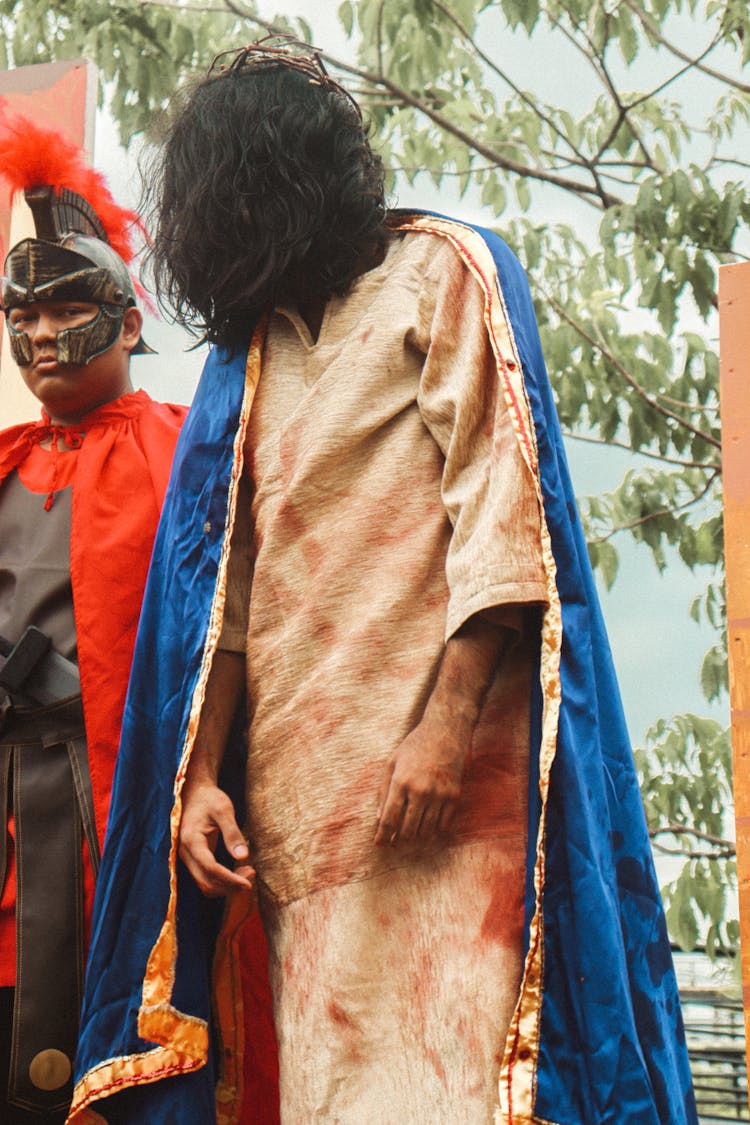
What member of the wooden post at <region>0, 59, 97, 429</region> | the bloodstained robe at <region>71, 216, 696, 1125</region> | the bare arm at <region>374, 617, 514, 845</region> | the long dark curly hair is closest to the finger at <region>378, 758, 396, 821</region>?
the bare arm at <region>374, 617, 514, 845</region>

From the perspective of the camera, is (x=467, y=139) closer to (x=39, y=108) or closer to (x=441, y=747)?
(x=39, y=108)

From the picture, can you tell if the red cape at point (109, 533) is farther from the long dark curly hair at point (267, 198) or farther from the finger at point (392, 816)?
the finger at point (392, 816)

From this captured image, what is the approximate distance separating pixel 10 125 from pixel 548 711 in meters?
1.92

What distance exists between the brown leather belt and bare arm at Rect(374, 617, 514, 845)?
903 mm

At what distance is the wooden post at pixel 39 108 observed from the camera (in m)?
3.89

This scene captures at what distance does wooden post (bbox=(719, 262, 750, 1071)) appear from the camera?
7.83 ft

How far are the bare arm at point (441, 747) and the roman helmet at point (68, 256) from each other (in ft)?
4.31

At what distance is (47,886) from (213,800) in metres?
0.64

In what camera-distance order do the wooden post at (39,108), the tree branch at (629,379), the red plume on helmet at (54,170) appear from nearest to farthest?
1. the red plume on helmet at (54,170)
2. the wooden post at (39,108)
3. the tree branch at (629,379)

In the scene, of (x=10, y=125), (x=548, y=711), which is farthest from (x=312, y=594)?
(x=10, y=125)

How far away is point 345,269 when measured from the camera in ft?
7.80

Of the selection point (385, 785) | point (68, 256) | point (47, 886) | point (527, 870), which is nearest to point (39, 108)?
point (68, 256)

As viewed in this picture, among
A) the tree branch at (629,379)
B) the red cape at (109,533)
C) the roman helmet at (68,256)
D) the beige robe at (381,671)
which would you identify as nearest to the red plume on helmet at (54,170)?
the roman helmet at (68,256)

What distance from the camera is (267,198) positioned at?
2.38 meters
